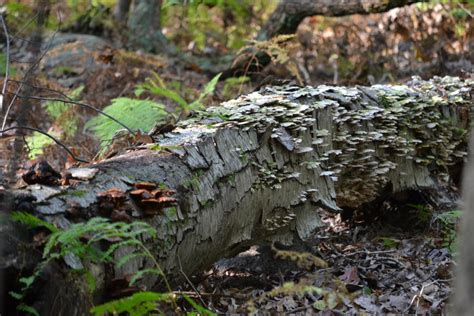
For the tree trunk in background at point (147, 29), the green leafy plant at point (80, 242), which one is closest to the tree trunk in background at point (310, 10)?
the tree trunk in background at point (147, 29)

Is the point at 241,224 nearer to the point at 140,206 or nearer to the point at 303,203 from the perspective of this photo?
the point at 303,203

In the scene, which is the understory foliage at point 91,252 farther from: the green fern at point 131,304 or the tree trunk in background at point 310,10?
the tree trunk in background at point 310,10

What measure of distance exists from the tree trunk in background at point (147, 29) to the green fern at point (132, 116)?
3319mm

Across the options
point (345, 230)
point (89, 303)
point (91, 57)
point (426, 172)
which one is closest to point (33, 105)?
point (91, 57)

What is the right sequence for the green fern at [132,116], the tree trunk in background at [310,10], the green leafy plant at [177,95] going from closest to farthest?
1. the green fern at [132,116]
2. the green leafy plant at [177,95]
3. the tree trunk in background at [310,10]

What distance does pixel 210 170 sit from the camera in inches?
145

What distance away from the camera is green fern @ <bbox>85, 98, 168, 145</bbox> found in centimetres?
632

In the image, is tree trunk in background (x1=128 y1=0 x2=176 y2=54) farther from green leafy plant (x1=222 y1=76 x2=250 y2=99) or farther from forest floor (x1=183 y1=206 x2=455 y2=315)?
forest floor (x1=183 y1=206 x2=455 y2=315)

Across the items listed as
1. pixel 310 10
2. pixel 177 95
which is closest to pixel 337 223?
pixel 177 95

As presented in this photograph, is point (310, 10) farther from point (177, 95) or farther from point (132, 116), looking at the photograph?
point (132, 116)

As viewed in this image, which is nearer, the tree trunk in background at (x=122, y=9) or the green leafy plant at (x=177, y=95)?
the green leafy plant at (x=177, y=95)

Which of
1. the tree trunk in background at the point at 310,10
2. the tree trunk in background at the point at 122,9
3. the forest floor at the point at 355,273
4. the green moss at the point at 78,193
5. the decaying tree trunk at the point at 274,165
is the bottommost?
the forest floor at the point at 355,273

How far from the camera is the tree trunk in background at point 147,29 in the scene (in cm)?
995

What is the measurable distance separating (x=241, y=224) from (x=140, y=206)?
1.00 m
